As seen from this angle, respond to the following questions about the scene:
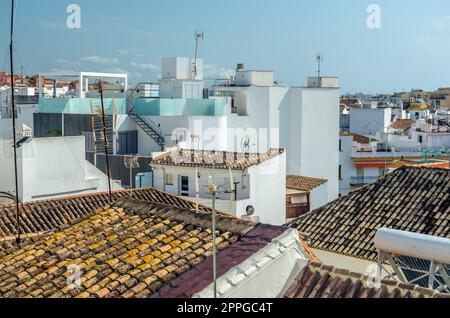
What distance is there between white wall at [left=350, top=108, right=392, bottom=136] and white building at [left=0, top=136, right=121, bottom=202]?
35.7 meters

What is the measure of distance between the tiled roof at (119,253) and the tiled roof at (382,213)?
19.6ft

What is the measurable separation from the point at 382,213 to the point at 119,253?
835cm

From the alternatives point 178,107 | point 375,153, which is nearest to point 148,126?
point 178,107

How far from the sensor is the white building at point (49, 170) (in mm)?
20625

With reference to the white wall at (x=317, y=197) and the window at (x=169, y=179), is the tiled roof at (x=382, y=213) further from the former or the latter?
the white wall at (x=317, y=197)

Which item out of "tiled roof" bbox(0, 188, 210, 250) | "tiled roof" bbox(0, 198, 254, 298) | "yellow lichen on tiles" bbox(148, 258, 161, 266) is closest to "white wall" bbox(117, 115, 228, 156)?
"tiled roof" bbox(0, 188, 210, 250)

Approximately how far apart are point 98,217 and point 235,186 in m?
12.8

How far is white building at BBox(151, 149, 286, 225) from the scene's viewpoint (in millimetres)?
22719

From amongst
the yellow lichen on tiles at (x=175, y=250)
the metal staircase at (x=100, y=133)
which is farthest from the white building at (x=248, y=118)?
the yellow lichen on tiles at (x=175, y=250)

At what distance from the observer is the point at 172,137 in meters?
29.4

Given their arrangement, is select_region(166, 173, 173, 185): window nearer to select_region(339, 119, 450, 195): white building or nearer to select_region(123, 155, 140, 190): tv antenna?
select_region(123, 155, 140, 190): tv antenna
